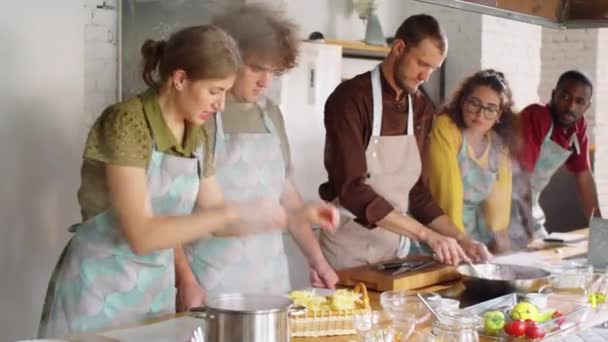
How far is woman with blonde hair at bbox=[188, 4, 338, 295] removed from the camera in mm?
2676

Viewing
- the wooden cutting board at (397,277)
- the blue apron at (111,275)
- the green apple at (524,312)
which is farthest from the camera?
the wooden cutting board at (397,277)

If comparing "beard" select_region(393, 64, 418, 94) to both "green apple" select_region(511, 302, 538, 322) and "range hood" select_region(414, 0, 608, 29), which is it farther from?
"green apple" select_region(511, 302, 538, 322)

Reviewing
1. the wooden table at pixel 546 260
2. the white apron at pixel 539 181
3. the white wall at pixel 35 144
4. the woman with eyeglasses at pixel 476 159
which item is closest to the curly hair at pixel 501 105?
the woman with eyeglasses at pixel 476 159

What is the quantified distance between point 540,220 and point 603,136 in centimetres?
229

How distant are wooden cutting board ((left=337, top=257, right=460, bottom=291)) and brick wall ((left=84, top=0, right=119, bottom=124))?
4.39 ft

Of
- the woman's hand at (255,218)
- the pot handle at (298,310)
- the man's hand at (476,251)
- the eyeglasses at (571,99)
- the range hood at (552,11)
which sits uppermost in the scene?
the range hood at (552,11)

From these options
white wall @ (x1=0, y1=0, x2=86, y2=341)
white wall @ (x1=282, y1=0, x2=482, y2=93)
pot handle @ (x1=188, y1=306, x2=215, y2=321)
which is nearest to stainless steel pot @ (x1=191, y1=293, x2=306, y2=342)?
pot handle @ (x1=188, y1=306, x2=215, y2=321)

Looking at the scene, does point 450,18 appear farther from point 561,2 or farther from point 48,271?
point 48,271

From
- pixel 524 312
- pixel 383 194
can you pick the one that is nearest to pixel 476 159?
pixel 383 194

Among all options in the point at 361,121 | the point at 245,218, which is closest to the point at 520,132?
the point at 361,121

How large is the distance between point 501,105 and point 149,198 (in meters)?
1.93

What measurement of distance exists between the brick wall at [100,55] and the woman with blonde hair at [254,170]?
72cm

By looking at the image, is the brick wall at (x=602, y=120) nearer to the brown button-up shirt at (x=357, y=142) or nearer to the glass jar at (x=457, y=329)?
the brown button-up shirt at (x=357, y=142)

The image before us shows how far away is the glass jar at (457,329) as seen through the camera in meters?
1.86
